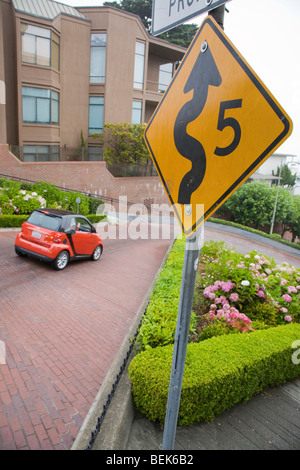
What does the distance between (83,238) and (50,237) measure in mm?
1411

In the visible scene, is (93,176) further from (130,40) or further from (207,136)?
(207,136)

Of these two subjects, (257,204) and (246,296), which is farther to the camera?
(257,204)

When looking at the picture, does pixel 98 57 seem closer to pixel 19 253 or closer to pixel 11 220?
pixel 11 220

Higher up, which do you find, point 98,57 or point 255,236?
point 98,57

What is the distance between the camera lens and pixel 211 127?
1626 mm

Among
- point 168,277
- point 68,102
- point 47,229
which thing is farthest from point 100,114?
point 168,277

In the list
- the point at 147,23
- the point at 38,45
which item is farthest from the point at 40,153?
the point at 147,23

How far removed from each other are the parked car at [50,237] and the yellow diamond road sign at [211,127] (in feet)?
24.1

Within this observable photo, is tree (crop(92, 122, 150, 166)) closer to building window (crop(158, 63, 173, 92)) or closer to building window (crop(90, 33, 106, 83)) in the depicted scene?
building window (crop(90, 33, 106, 83))

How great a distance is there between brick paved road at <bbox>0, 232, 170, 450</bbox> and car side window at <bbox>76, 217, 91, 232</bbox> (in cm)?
120

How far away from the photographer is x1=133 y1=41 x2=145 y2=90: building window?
2830 cm

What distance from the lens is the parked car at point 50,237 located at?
344 inches

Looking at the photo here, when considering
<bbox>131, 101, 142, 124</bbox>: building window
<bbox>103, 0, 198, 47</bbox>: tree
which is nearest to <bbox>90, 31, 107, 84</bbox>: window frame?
<bbox>131, 101, 142, 124</bbox>: building window

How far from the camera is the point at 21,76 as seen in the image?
21.8 metres
